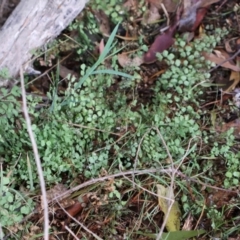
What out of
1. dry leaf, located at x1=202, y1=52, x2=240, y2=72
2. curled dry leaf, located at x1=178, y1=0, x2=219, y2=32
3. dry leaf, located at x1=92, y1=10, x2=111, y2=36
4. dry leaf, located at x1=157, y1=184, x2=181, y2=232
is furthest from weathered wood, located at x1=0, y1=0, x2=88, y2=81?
dry leaf, located at x1=157, y1=184, x2=181, y2=232

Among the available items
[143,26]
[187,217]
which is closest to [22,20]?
[143,26]

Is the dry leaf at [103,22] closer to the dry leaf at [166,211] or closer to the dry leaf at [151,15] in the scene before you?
the dry leaf at [151,15]

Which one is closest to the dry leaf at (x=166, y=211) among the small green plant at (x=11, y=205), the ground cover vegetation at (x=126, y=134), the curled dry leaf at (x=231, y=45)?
the ground cover vegetation at (x=126, y=134)

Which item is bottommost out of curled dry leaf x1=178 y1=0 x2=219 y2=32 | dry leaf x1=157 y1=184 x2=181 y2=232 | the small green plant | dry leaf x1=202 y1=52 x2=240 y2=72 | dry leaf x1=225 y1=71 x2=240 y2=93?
dry leaf x1=157 y1=184 x2=181 y2=232

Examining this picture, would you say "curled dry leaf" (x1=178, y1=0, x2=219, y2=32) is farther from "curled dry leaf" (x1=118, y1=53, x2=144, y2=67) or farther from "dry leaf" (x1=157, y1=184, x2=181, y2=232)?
"dry leaf" (x1=157, y1=184, x2=181, y2=232)

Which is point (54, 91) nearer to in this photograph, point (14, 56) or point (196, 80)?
point (14, 56)

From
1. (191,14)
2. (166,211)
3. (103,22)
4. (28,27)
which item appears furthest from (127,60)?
(166,211)
